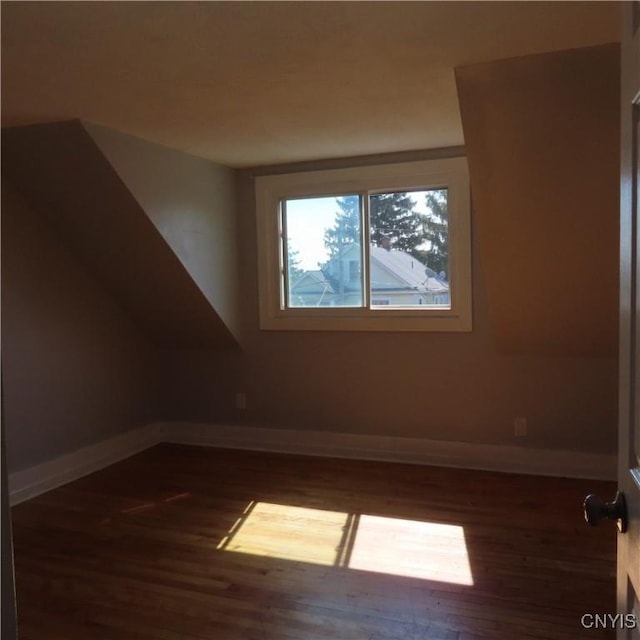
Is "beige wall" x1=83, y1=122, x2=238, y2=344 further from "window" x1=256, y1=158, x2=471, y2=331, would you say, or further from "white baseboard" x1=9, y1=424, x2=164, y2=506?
"white baseboard" x1=9, y1=424, x2=164, y2=506

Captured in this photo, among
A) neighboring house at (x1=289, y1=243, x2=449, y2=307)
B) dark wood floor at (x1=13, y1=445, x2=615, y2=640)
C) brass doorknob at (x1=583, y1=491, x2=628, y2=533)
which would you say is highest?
neighboring house at (x1=289, y1=243, x2=449, y2=307)

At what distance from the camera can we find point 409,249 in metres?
4.02

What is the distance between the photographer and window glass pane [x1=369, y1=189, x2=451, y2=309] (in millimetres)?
3924

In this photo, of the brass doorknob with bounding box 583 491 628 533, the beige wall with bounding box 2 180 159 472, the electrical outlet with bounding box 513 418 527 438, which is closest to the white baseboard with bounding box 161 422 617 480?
the electrical outlet with bounding box 513 418 527 438

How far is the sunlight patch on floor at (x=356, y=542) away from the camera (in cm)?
260

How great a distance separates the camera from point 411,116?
2.96 m

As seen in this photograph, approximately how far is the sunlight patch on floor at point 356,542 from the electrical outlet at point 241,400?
53.4 inches

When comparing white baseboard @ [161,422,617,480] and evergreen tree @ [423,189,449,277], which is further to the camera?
evergreen tree @ [423,189,449,277]

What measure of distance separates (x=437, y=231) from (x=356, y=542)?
2083 millimetres

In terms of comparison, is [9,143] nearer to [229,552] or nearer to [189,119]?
[189,119]

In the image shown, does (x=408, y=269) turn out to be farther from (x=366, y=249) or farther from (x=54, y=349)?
(x=54, y=349)

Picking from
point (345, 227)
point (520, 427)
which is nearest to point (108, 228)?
point (345, 227)

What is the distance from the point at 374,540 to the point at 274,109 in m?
2.11

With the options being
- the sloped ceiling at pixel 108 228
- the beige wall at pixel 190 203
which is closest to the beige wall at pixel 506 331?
the beige wall at pixel 190 203
